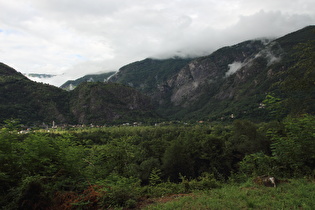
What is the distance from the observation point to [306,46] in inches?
515

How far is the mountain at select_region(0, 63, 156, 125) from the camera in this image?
5453 inches

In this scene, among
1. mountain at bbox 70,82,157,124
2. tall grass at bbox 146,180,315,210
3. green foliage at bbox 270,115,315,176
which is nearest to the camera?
tall grass at bbox 146,180,315,210

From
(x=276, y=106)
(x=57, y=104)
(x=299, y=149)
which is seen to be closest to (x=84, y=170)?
(x=276, y=106)

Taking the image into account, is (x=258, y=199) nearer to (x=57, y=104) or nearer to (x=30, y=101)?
(x=30, y=101)

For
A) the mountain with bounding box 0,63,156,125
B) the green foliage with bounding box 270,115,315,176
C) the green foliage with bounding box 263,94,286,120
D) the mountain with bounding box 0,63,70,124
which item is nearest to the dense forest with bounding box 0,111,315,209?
the green foliage with bounding box 270,115,315,176

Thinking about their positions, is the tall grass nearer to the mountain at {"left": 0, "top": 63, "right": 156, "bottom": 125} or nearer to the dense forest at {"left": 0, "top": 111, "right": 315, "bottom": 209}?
the dense forest at {"left": 0, "top": 111, "right": 315, "bottom": 209}

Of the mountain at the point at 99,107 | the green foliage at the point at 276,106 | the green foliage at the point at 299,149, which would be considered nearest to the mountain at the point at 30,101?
the mountain at the point at 99,107

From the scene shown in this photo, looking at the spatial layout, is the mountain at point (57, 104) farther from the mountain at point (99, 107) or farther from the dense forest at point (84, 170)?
the dense forest at point (84, 170)

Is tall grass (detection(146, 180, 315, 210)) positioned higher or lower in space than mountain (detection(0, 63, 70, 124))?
lower

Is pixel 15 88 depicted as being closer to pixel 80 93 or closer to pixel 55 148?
pixel 80 93

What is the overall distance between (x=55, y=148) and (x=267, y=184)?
38.5 ft

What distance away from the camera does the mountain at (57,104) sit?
138500mm

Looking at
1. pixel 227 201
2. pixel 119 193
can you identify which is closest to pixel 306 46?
pixel 227 201

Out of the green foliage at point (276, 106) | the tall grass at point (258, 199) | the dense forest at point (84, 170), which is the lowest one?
the tall grass at point (258, 199)
